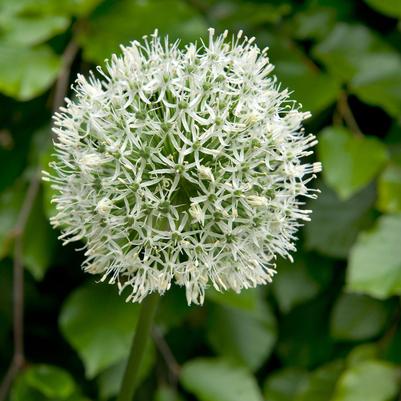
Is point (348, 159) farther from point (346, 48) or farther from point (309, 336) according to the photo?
point (309, 336)

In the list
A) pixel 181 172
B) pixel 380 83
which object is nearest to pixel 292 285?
pixel 380 83

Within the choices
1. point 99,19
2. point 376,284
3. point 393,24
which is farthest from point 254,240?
point 393,24

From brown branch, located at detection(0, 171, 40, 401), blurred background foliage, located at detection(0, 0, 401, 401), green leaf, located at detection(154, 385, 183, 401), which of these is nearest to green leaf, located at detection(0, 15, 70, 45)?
blurred background foliage, located at detection(0, 0, 401, 401)

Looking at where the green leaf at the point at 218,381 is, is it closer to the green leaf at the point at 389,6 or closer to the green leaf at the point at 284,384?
the green leaf at the point at 284,384

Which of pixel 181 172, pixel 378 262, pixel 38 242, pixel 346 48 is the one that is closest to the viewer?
pixel 181 172

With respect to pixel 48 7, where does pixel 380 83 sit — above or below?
above

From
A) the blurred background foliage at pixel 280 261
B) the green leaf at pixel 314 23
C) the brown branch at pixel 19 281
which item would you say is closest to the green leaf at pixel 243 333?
the blurred background foliage at pixel 280 261

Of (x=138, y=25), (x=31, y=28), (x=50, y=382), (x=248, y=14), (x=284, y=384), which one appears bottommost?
(x=50, y=382)

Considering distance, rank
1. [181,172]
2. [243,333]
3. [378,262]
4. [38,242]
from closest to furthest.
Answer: [181,172]
[378,262]
[38,242]
[243,333]
